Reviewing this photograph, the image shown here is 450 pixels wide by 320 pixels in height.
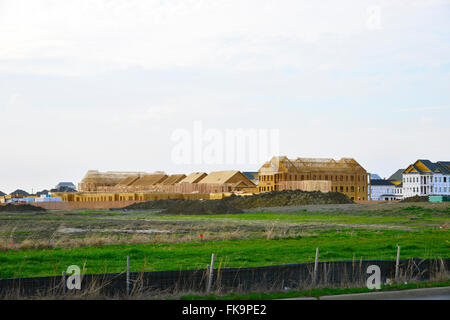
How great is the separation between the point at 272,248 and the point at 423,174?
13924cm

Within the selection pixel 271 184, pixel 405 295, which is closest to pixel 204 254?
pixel 405 295

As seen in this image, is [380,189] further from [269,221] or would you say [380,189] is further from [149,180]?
[269,221]

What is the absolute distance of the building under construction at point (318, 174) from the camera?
365ft

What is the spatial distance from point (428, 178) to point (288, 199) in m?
79.4

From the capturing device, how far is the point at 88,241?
27.1m

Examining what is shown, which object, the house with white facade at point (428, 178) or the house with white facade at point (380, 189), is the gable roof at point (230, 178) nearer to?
the house with white facade at point (428, 178)

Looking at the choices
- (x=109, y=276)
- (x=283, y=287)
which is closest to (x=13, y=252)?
(x=109, y=276)

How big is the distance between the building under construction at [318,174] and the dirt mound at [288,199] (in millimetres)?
18774

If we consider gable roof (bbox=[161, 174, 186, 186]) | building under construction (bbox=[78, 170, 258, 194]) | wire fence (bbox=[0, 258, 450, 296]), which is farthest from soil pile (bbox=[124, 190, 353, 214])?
wire fence (bbox=[0, 258, 450, 296])

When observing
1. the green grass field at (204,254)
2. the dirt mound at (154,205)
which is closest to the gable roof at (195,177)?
the dirt mound at (154,205)

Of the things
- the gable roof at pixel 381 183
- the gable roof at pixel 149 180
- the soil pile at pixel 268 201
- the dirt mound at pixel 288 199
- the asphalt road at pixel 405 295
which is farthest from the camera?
the gable roof at pixel 381 183
